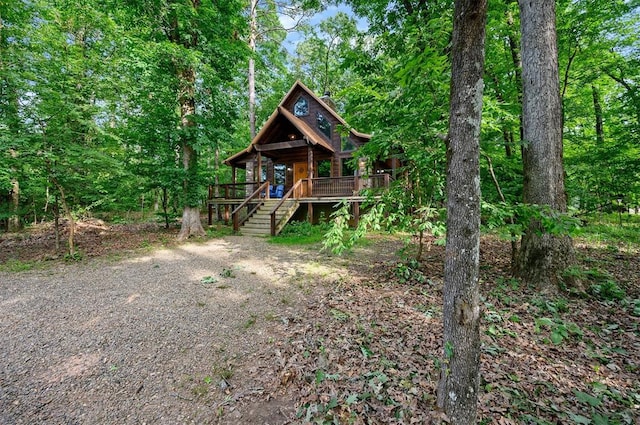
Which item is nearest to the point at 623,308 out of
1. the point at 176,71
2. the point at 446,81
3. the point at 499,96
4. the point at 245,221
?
the point at 446,81

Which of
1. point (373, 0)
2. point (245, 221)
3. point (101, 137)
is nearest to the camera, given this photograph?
point (373, 0)

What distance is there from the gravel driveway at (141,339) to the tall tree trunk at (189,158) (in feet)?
12.9

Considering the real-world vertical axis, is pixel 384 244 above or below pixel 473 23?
below

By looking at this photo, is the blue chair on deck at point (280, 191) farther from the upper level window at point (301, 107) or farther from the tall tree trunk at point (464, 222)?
the tall tree trunk at point (464, 222)

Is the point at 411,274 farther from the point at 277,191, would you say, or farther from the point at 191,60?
the point at 277,191

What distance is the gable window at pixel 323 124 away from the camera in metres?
14.2

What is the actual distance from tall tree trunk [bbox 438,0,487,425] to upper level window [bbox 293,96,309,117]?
1391 centimetres

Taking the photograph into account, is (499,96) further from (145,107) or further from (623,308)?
(145,107)

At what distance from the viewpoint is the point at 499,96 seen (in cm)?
649

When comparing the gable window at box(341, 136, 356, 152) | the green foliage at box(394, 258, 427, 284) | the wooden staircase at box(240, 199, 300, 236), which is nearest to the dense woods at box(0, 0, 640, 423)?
the green foliage at box(394, 258, 427, 284)

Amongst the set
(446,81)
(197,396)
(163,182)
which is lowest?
(197,396)

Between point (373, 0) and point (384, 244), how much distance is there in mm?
6694

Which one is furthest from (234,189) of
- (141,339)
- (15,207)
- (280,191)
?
(141,339)

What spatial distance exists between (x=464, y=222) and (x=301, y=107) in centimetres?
1468
